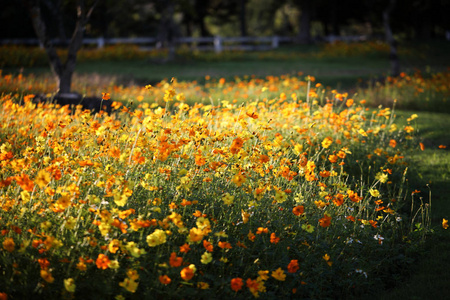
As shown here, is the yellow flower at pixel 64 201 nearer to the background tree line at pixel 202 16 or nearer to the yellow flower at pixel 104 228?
the yellow flower at pixel 104 228

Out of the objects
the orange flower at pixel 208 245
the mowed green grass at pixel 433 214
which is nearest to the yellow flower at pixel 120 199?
the orange flower at pixel 208 245

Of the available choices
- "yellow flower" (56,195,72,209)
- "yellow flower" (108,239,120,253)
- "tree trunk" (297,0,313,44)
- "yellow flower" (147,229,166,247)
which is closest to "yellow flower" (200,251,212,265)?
"yellow flower" (147,229,166,247)

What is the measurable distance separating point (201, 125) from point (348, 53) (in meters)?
23.3

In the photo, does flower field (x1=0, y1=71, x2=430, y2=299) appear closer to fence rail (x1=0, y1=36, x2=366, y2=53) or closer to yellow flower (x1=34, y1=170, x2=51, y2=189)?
yellow flower (x1=34, y1=170, x2=51, y2=189)

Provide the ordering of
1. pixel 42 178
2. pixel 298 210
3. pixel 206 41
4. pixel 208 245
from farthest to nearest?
pixel 206 41
pixel 298 210
pixel 208 245
pixel 42 178

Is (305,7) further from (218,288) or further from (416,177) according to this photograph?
(218,288)

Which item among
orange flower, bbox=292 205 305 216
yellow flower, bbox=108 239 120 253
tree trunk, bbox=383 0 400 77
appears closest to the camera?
yellow flower, bbox=108 239 120 253

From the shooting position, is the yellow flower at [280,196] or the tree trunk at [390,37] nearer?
the yellow flower at [280,196]

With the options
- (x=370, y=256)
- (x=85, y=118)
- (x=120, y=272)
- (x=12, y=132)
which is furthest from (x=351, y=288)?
(x=12, y=132)

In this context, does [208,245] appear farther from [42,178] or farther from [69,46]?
[69,46]

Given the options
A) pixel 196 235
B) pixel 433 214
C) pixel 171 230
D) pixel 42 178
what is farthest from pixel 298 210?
pixel 433 214

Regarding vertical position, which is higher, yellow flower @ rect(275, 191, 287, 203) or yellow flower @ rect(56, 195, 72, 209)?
yellow flower @ rect(56, 195, 72, 209)

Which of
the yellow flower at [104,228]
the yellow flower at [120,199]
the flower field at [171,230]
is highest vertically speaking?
the yellow flower at [120,199]

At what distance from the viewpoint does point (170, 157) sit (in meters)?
4.64
